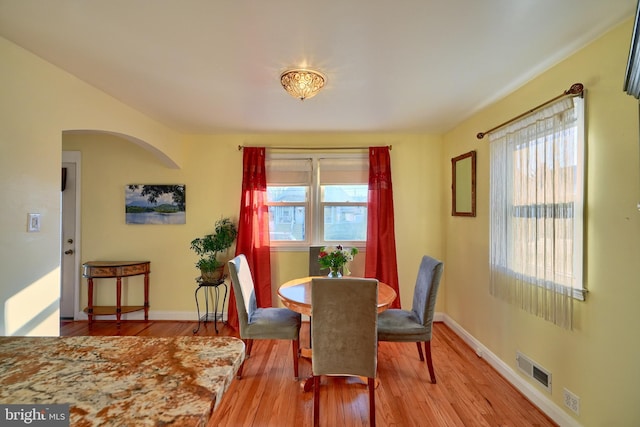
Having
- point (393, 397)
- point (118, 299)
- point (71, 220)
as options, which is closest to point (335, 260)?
point (393, 397)

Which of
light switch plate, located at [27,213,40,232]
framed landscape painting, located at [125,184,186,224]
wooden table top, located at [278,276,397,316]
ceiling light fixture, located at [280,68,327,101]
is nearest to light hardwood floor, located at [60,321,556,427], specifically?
wooden table top, located at [278,276,397,316]

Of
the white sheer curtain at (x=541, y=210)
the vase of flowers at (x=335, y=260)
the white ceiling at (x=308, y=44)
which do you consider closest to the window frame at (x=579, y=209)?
the white sheer curtain at (x=541, y=210)

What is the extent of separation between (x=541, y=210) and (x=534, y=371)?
118 cm

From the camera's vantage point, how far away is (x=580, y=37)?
1.57m

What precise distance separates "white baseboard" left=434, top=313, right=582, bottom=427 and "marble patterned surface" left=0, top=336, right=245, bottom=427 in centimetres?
217

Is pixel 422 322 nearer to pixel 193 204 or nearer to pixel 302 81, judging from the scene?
pixel 302 81

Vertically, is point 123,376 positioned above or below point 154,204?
below

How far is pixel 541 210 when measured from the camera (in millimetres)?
1902

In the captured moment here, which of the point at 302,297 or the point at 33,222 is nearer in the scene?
the point at 33,222

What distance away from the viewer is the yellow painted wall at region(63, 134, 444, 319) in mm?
3510

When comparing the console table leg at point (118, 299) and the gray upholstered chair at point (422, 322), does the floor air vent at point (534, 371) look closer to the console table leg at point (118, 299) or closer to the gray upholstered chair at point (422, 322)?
the gray upholstered chair at point (422, 322)

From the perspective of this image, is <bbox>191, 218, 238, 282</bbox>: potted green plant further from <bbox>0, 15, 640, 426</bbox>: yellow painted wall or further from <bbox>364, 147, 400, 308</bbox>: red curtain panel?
<bbox>364, 147, 400, 308</bbox>: red curtain panel

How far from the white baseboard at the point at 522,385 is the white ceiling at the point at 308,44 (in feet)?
6.87

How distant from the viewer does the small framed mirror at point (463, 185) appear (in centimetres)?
285
